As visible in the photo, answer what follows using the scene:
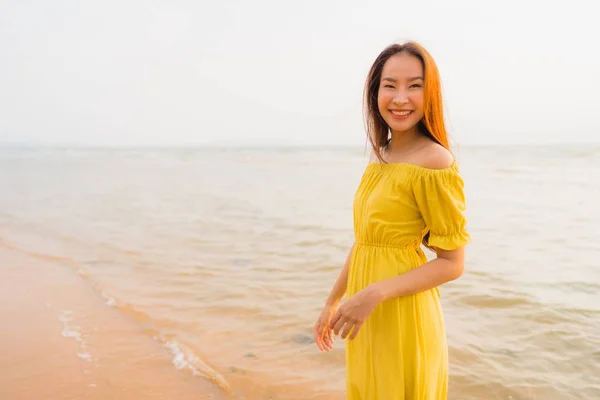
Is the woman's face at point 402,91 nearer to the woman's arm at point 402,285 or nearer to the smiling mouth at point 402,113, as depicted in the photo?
the smiling mouth at point 402,113

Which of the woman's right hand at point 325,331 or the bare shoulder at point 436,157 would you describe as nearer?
the bare shoulder at point 436,157

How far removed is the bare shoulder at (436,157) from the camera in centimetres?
177

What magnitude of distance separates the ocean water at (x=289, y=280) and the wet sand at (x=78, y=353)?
0.11 m

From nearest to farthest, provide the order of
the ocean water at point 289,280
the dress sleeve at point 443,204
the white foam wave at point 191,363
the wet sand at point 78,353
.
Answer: the dress sleeve at point 443,204, the wet sand at point 78,353, the white foam wave at point 191,363, the ocean water at point 289,280

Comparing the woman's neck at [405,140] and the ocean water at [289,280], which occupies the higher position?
the woman's neck at [405,140]

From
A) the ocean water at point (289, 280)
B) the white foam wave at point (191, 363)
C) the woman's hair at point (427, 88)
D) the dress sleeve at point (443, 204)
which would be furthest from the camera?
the ocean water at point (289, 280)

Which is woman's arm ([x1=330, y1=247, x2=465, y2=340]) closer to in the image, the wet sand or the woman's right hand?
the woman's right hand

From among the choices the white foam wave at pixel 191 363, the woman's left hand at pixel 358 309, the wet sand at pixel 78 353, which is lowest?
the white foam wave at pixel 191 363

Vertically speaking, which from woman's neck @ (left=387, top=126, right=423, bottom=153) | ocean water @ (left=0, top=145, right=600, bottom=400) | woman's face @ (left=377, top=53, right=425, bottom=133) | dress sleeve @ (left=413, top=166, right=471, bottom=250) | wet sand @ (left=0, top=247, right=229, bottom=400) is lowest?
ocean water @ (left=0, top=145, right=600, bottom=400)

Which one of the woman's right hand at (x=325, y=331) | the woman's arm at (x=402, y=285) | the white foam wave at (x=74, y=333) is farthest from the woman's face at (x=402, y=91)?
the white foam wave at (x=74, y=333)

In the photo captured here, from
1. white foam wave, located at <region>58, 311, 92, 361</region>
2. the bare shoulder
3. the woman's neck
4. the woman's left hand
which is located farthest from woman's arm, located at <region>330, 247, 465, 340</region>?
white foam wave, located at <region>58, 311, 92, 361</region>

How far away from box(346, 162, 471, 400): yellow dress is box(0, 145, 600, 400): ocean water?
1.84m

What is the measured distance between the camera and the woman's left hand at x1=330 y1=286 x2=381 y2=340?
175 centimetres

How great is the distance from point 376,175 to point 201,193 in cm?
1226
